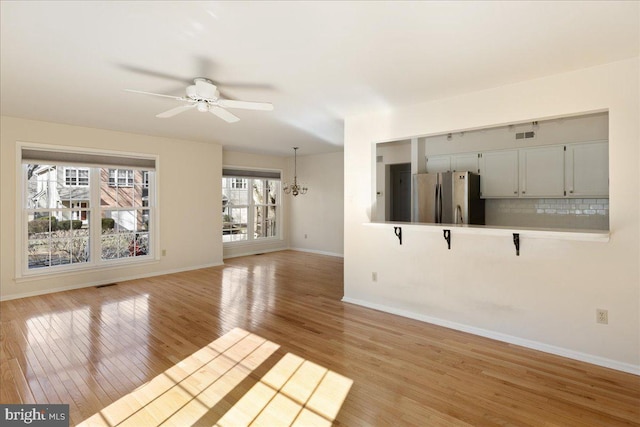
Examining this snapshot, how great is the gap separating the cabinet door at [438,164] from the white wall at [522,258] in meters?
1.84

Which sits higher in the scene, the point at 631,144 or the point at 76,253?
the point at 631,144

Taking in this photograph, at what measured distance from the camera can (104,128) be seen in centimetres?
534

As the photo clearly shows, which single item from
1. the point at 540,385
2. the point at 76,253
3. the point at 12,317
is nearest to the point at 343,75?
the point at 540,385

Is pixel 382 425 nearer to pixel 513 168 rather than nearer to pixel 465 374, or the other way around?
pixel 465 374

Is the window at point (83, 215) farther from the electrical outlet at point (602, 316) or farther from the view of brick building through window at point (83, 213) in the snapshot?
the electrical outlet at point (602, 316)

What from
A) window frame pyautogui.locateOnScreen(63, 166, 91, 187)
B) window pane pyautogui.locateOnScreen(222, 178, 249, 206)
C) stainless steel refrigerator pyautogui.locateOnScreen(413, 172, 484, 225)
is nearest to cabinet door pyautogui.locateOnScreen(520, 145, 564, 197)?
stainless steel refrigerator pyautogui.locateOnScreen(413, 172, 484, 225)

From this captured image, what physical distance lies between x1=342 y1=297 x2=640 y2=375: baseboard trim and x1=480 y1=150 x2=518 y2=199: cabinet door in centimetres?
237

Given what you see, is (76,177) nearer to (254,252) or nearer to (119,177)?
(119,177)

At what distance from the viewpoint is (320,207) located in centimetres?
855

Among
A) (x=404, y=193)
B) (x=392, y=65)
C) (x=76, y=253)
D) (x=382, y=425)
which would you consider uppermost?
(x=392, y=65)

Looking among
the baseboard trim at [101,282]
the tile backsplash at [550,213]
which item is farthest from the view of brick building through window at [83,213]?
the tile backsplash at [550,213]

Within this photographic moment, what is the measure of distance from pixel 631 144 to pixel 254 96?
3430 millimetres

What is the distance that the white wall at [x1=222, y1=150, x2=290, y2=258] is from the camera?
25.9 ft

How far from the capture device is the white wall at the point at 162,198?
4625 millimetres
